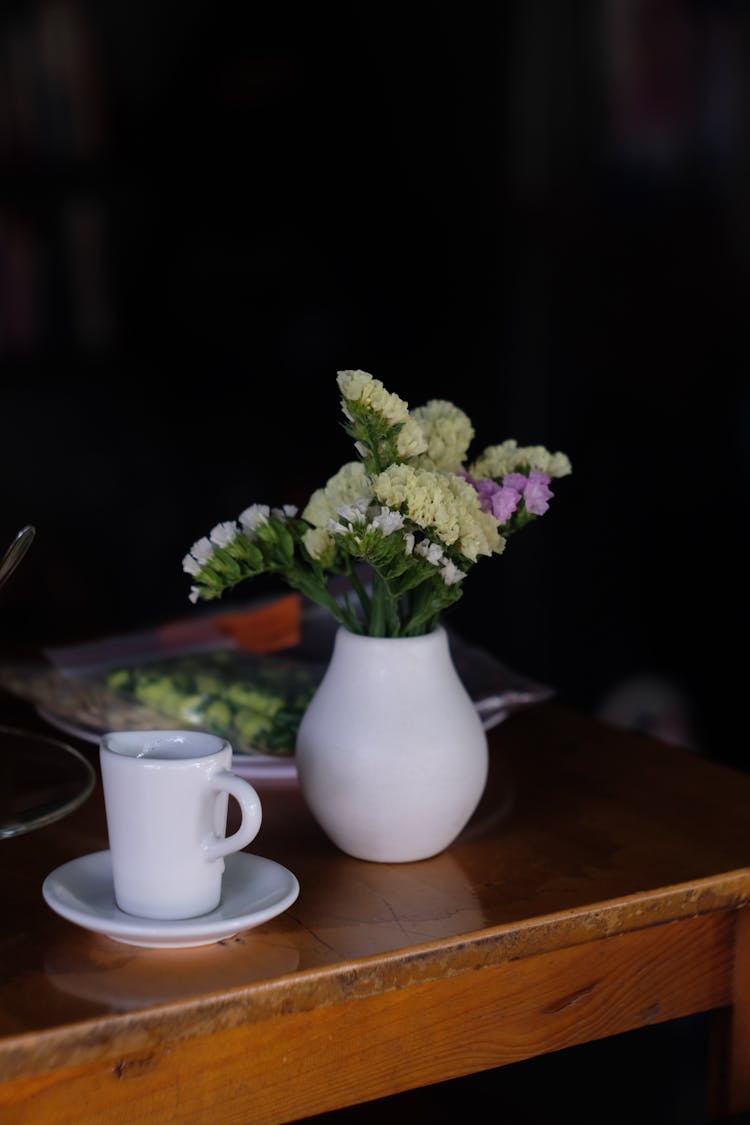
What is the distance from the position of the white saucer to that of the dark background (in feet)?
6.24

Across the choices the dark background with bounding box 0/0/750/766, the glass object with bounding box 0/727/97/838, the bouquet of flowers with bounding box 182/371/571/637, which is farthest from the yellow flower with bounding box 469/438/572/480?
the dark background with bounding box 0/0/750/766

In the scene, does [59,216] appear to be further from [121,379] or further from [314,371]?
[314,371]

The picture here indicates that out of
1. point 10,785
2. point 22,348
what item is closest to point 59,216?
point 22,348

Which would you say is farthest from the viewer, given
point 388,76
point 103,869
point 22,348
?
point 388,76

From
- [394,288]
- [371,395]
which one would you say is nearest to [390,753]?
[371,395]

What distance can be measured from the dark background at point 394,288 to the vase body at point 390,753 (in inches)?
73.1

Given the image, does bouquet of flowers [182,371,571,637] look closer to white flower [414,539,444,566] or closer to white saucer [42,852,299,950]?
white flower [414,539,444,566]

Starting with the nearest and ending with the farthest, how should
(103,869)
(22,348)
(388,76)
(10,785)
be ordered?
(103,869), (10,785), (22,348), (388,76)

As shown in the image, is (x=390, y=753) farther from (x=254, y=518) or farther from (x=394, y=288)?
(x=394, y=288)

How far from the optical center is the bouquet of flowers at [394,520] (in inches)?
35.4

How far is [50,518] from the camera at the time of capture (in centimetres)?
276

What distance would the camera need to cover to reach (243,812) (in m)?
0.84

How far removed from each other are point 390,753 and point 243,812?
143 millimetres

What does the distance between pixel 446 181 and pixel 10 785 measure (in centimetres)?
219
